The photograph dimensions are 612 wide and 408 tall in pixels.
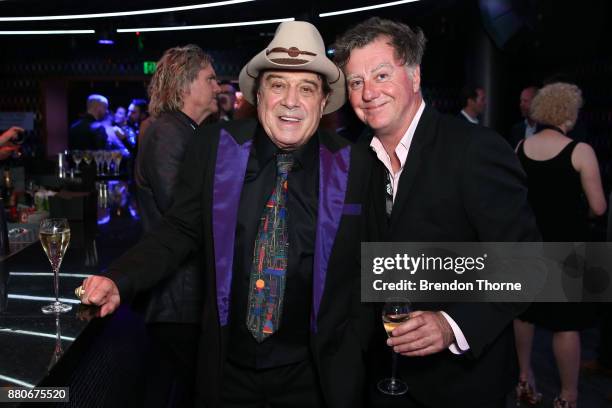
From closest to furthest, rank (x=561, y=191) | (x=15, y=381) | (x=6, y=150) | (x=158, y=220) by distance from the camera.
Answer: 1. (x=15, y=381)
2. (x=158, y=220)
3. (x=561, y=191)
4. (x=6, y=150)

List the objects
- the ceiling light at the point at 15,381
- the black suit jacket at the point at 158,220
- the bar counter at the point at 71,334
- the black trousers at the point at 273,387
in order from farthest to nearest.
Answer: the black suit jacket at the point at 158,220
the black trousers at the point at 273,387
the bar counter at the point at 71,334
the ceiling light at the point at 15,381

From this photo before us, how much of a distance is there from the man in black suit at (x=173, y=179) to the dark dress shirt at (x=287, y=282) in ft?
1.66

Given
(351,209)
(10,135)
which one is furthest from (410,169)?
(10,135)

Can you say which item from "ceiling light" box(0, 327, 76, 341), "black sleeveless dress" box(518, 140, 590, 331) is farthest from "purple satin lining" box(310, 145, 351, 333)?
"black sleeveless dress" box(518, 140, 590, 331)

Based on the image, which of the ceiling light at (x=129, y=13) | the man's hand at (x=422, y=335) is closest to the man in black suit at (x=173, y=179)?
the man's hand at (x=422, y=335)

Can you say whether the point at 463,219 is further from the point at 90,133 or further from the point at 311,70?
the point at 90,133

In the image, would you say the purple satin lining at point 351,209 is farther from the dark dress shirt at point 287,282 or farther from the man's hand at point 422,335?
the man's hand at point 422,335

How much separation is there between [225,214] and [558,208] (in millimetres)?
2114

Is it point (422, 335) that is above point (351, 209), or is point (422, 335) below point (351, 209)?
below

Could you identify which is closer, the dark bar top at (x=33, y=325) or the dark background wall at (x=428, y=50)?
the dark bar top at (x=33, y=325)

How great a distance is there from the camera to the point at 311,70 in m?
1.70

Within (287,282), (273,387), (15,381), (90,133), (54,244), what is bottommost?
(273,387)

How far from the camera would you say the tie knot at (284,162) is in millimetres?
1719

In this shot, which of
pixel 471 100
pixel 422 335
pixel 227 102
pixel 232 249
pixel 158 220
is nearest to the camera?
pixel 422 335
